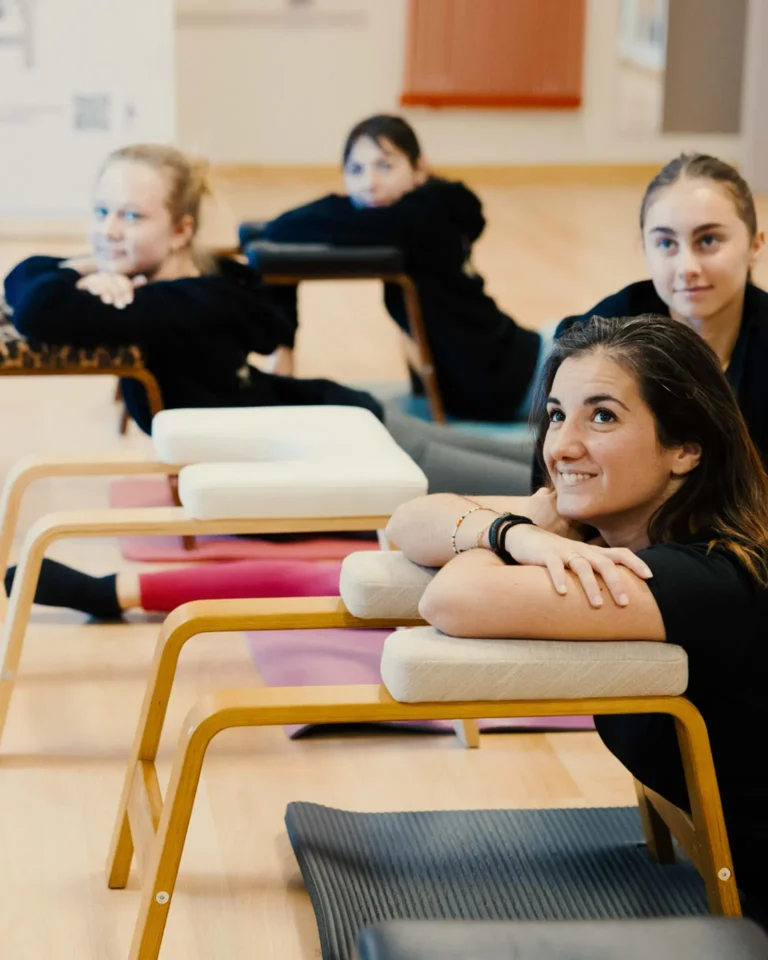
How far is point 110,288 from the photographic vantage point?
321 centimetres

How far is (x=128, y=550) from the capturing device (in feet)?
10.8

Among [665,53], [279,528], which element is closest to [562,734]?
[279,528]

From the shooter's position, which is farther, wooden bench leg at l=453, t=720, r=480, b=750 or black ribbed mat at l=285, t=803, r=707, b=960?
wooden bench leg at l=453, t=720, r=480, b=750

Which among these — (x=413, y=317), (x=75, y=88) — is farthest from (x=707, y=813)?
(x=75, y=88)

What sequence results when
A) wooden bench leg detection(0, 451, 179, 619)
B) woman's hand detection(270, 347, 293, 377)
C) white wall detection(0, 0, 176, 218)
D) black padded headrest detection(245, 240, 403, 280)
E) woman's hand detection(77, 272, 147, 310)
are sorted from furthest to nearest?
white wall detection(0, 0, 176, 218), woman's hand detection(270, 347, 293, 377), black padded headrest detection(245, 240, 403, 280), woman's hand detection(77, 272, 147, 310), wooden bench leg detection(0, 451, 179, 619)

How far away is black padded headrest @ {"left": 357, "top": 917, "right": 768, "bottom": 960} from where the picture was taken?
4.97ft

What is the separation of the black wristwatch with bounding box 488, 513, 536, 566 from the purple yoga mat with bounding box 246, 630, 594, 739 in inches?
31.2

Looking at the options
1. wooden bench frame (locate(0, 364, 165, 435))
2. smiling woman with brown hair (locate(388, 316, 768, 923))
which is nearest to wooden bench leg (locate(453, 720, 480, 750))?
smiling woman with brown hair (locate(388, 316, 768, 923))

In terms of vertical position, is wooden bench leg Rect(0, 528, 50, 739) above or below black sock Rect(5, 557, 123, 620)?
above

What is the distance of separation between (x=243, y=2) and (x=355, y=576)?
6.50 meters

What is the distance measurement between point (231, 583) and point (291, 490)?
0.49 meters

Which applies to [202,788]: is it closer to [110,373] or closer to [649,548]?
[649,548]

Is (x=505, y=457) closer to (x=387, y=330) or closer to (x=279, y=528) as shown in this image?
(x=279, y=528)

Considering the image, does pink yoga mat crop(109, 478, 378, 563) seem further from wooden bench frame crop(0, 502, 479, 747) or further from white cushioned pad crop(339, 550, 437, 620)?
white cushioned pad crop(339, 550, 437, 620)
